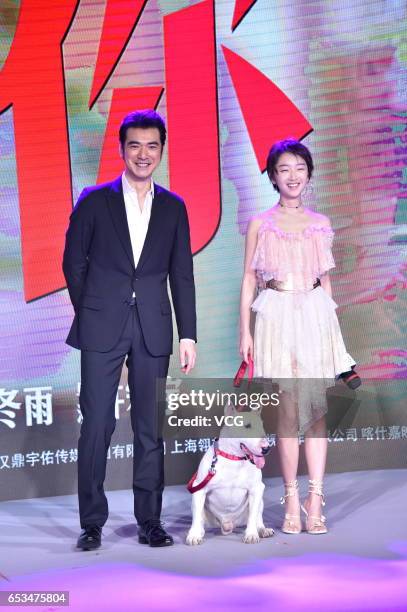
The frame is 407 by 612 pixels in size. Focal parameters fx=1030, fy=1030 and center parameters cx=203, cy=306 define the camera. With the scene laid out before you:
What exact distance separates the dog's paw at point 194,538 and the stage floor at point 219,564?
0.04m

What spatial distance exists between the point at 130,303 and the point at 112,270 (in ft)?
0.47

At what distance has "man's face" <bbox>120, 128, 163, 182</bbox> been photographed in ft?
12.8

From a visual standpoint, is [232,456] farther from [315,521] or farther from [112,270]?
[112,270]

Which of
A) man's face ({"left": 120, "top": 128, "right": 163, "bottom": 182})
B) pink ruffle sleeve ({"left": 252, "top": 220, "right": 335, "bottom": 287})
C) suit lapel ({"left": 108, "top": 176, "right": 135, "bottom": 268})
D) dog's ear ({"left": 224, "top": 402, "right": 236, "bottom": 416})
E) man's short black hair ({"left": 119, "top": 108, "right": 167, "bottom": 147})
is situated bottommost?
dog's ear ({"left": 224, "top": 402, "right": 236, "bottom": 416})

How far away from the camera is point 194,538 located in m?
3.96

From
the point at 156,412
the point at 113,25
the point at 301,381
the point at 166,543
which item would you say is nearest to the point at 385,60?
the point at 113,25

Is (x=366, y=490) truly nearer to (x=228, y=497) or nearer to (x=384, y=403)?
(x=384, y=403)

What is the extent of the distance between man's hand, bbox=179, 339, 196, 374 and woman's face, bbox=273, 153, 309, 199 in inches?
28.0

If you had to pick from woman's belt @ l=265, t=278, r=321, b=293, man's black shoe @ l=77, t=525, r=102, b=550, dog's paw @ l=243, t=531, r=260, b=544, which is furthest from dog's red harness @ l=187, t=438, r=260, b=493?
woman's belt @ l=265, t=278, r=321, b=293

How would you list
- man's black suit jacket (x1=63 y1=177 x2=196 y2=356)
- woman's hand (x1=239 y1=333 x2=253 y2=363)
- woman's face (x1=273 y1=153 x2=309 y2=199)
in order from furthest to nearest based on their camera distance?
1. woman's hand (x1=239 y1=333 x2=253 y2=363)
2. woman's face (x1=273 y1=153 x2=309 y2=199)
3. man's black suit jacket (x1=63 y1=177 x2=196 y2=356)

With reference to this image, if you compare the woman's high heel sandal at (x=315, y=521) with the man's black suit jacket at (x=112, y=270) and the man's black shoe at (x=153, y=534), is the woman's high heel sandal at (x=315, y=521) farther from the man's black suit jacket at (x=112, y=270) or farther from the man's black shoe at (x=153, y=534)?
the man's black suit jacket at (x=112, y=270)

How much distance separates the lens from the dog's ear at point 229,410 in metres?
3.99

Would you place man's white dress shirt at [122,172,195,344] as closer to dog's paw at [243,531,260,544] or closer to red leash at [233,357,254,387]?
red leash at [233,357,254,387]

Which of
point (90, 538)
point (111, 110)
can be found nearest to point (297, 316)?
point (90, 538)
